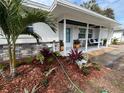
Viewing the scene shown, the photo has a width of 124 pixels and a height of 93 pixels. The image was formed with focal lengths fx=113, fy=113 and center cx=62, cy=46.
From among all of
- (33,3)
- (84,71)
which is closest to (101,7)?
(33,3)

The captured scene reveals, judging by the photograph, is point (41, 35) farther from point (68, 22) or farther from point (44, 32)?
point (68, 22)

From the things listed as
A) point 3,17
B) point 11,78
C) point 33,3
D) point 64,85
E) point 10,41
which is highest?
point 33,3

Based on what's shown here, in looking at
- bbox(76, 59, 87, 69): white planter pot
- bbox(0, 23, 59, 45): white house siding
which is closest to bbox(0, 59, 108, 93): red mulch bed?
bbox(76, 59, 87, 69): white planter pot

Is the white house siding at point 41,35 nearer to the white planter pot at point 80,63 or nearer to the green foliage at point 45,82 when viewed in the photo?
the white planter pot at point 80,63

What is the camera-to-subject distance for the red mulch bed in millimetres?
3348

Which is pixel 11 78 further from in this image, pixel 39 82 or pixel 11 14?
pixel 11 14

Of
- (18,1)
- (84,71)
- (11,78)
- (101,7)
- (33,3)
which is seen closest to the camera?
(18,1)

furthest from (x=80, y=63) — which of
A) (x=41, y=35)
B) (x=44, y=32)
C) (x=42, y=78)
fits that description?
(x=44, y=32)

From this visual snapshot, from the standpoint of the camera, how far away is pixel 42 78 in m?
3.82

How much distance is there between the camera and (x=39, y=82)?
361 centimetres

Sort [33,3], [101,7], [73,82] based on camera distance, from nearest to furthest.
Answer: [73,82], [33,3], [101,7]

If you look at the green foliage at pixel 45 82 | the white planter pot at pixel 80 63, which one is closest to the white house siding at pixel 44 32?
the white planter pot at pixel 80 63

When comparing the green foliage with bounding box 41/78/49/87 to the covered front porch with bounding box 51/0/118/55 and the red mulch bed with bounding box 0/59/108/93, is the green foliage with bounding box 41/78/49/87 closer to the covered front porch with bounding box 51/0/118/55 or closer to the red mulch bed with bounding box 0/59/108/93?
the red mulch bed with bounding box 0/59/108/93

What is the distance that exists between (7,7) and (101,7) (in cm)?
4308
